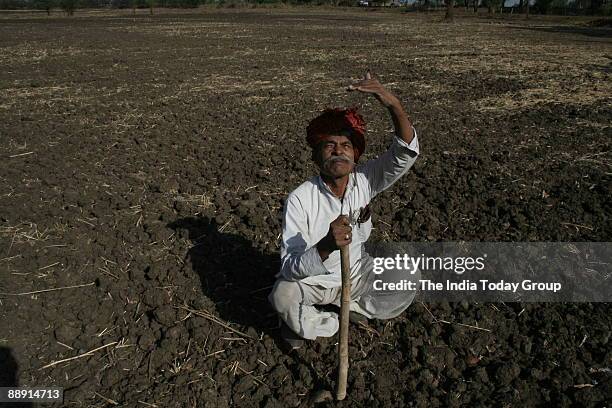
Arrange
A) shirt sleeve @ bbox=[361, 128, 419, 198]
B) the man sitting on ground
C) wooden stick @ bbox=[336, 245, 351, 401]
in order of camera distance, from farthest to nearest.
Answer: shirt sleeve @ bbox=[361, 128, 419, 198] < the man sitting on ground < wooden stick @ bbox=[336, 245, 351, 401]

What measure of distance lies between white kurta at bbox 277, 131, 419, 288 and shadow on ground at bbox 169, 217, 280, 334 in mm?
656

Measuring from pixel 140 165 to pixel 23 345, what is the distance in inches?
115

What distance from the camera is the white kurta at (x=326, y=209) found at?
2.35 m

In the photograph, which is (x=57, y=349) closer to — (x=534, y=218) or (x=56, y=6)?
(x=534, y=218)

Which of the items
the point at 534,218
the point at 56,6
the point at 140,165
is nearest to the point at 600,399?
the point at 534,218

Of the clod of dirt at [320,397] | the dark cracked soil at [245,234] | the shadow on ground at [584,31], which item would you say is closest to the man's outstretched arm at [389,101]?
the dark cracked soil at [245,234]

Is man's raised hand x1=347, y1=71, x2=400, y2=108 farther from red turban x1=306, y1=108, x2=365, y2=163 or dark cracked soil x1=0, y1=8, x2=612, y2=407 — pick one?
dark cracked soil x1=0, y1=8, x2=612, y2=407

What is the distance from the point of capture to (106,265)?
3.51 meters

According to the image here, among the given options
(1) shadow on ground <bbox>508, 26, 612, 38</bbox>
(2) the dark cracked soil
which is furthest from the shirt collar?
(1) shadow on ground <bbox>508, 26, 612, 38</bbox>

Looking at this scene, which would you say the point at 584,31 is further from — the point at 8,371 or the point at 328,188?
the point at 8,371

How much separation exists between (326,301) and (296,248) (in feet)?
1.88

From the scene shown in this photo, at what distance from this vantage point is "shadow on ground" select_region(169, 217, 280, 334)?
3.05m

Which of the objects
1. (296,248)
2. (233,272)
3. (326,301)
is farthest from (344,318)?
(233,272)

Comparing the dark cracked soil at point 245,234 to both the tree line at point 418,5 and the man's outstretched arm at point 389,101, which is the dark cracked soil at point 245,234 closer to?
the man's outstretched arm at point 389,101
